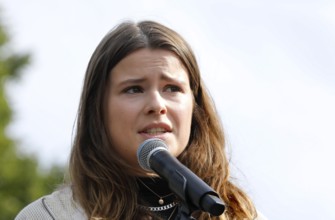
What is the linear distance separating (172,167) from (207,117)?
4.16 ft

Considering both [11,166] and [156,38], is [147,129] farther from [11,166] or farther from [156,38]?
[11,166]

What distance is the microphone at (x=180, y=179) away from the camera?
339 centimetres

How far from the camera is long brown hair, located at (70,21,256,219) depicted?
177 inches

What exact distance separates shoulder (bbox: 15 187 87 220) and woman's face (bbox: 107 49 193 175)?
0.30m

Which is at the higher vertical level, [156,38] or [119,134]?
[156,38]

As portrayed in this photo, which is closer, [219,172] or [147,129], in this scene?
[147,129]

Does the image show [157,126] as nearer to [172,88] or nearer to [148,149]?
[172,88]

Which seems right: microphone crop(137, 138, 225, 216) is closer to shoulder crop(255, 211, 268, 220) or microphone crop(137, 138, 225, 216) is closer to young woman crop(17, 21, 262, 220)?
young woman crop(17, 21, 262, 220)

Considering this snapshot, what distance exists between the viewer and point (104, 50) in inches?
183

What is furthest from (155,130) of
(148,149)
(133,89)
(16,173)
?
(16,173)

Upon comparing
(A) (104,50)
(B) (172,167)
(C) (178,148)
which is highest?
(A) (104,50)

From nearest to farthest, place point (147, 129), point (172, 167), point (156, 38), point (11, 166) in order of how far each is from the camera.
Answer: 1. point (172, 167)
2. point (147, 129)
3. point (156, 38)
4. point (11, 166)

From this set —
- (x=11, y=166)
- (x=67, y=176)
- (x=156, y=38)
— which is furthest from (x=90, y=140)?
(x=11, y=166)

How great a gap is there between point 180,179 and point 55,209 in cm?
115
